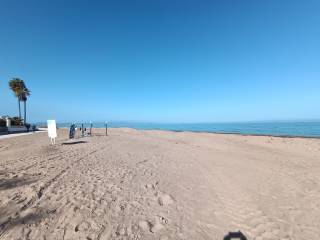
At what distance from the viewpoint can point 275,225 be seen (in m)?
3.96

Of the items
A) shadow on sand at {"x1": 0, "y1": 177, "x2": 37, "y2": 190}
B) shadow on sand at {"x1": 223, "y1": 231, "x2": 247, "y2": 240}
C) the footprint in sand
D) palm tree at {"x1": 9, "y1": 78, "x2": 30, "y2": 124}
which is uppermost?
palm tree at {"x1": 9, "y1": 78, "x2": 30, "y2": 124}

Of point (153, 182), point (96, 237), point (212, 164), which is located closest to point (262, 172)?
point (212, 164)

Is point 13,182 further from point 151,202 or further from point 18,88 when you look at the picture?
point 18,88

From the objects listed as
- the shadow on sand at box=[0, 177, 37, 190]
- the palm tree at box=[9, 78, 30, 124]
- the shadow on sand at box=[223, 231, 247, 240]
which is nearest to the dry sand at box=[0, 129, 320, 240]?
the shadow on sand at box=[0, 177, 37, 190]

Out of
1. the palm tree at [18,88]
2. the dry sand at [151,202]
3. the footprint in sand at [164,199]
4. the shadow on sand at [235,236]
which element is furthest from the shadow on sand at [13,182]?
the palm tree at [18,88]

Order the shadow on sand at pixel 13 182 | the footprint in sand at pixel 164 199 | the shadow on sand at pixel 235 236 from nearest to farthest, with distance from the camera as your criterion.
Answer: the shadow on sand at pixel 235 236 → the footprint in sand at pixel 164 199 → the shadow on sand at pixel 13 182

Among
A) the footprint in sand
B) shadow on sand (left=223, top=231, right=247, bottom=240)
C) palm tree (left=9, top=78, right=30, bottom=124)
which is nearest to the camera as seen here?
shadow on sand (left=223, top=231, right=247, bottom=240)

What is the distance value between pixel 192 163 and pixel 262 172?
3130 millimetres

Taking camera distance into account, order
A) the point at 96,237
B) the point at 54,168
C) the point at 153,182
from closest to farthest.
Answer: the point at 96,237 → the point at 153,182 → the point at 54,168

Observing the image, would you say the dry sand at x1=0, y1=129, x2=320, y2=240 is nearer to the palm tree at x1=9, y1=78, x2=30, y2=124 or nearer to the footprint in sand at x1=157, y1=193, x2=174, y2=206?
the footprint in sand at x1=157, y1=193, x2=174, y2=206

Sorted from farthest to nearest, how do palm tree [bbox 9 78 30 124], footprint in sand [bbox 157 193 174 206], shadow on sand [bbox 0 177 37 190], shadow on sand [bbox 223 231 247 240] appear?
1. palm tree [bbox 9 78 30 124]
2. shadow on sand [bbox 0 177 37 190]
3. footprint in sand [bbox 157 193 174 206]
4. shadow on sand [bbox 223 231 247 240]

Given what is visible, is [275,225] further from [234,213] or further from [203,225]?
[203,225]

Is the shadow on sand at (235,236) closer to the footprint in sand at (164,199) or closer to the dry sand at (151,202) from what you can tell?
the dry sand at (151,202)

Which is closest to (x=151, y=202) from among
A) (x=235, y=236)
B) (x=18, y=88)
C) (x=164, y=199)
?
(x=164, y=199)
